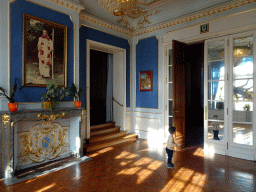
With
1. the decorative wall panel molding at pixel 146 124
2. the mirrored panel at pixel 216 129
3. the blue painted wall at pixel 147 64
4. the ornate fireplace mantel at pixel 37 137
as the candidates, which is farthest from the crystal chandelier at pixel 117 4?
the decorative wall panel molding at pixel 146 124

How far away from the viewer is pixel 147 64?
579cm

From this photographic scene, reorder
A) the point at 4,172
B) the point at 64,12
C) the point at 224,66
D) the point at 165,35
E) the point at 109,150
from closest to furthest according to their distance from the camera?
1. the point at 4,172
2. the point at 64,12
3. the point at 224,66
4. the point at 109,150
5. the point at 165,35

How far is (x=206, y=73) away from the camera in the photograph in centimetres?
451

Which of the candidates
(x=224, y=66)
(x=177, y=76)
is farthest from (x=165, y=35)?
(x=224, y=66)

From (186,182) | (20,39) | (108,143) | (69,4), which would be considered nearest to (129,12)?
(69,4)

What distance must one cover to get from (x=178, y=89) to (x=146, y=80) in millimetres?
1358

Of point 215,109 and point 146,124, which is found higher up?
point 215,109

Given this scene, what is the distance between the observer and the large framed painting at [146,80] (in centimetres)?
568

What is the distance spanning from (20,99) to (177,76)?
355 centimetres

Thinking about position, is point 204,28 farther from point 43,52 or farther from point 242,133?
point 43,52

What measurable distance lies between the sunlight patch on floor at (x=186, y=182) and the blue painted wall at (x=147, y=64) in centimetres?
256

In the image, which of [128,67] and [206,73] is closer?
[206,73]

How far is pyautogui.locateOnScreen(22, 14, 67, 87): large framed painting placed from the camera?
3445mm

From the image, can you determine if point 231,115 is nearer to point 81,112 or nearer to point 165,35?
point 165,35
